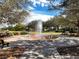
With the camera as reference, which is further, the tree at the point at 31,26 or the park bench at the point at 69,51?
the tree at the point at 31,26

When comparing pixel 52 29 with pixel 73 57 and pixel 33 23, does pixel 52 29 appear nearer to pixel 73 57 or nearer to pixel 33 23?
pixel 33 23

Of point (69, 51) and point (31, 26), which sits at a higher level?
point (31, 26)

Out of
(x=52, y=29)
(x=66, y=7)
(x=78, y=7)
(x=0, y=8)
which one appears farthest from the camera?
(x=52, y=29)

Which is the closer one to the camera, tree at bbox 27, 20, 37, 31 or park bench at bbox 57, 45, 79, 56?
park bench at bbox 57, 45, 79, 56

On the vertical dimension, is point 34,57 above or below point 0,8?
below

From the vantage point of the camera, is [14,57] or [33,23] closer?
[14,57]

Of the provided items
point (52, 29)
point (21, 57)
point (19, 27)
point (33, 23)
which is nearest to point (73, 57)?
point (21, 57)

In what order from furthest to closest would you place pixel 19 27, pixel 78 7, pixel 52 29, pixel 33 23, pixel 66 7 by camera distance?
pixel 52 29, pixel 33 23, pixel 19 27, pixel 66 7, pixel 78 7

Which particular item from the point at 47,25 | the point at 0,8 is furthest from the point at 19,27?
the point at 0,8

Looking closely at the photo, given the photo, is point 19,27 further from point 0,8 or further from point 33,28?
point 0,8

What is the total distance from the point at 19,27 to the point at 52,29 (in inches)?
691

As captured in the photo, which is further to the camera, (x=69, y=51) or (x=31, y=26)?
(x=31, y=26)

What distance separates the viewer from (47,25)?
198ft

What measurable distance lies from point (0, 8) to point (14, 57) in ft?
11.3
